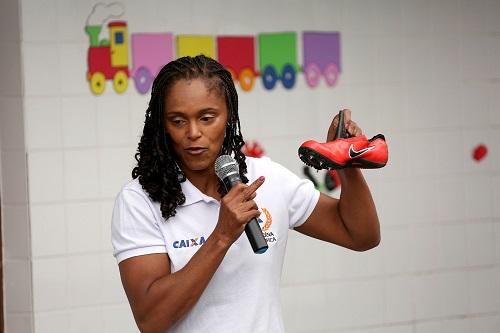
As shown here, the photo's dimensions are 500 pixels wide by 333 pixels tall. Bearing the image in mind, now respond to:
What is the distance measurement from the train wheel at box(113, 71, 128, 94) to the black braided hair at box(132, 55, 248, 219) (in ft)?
5.65

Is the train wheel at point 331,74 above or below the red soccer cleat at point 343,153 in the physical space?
above

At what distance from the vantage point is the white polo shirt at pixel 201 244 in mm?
A: 2512

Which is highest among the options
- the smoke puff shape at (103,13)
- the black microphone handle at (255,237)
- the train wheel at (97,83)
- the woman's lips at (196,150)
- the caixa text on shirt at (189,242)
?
the smoke puff shape at (103,13)

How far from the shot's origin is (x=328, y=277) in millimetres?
4797

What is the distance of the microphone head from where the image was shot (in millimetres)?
2477

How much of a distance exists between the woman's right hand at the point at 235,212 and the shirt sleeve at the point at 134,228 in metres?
0.20

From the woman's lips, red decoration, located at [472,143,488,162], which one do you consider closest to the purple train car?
red decoration, located at [472,143,488,162]

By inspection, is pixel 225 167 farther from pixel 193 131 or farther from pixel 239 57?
pixel 239 57

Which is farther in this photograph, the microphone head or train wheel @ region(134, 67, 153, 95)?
train wheel @ region(134, 67, 153, 95)

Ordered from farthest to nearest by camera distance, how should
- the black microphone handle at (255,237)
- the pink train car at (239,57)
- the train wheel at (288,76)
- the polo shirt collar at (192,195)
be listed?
the train wheel at (288,76) < the pink train car at (239,57) < the polo shirt collar at (192,195) < the black microphone handle at (255,237)

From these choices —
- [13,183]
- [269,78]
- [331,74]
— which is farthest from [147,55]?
[331,74]

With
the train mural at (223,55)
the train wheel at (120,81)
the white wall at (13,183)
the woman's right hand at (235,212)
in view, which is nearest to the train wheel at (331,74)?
the train mural at (223,55)

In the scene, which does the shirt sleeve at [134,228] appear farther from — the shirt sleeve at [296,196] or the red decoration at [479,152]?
the red decoration at [479,152]

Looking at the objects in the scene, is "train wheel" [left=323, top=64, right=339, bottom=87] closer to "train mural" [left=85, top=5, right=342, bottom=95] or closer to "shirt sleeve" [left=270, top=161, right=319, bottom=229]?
"train mural" [left=85, top=5, right=342, bottom=95]
